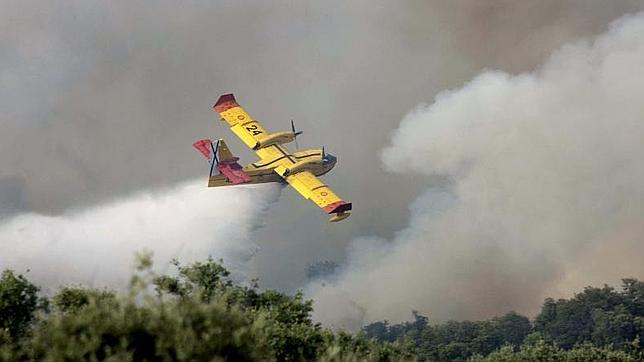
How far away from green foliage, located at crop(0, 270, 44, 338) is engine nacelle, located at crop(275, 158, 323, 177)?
227ft

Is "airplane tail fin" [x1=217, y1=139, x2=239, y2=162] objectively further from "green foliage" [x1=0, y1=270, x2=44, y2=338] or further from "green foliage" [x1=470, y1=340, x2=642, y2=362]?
"green foliage" [x1=0, y1=270, x2=44, y2=338]

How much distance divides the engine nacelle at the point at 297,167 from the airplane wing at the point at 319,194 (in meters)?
0.59

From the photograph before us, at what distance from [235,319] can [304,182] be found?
3910 inches

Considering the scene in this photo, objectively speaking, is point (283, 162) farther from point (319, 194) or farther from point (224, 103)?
point (224, 103)

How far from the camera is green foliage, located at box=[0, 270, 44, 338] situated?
9775 cm

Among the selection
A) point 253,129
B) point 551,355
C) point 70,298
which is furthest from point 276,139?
point 70,298

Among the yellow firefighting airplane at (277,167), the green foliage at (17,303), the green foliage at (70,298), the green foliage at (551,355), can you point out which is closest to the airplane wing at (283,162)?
the yellow firefighting airplane at (277,167)

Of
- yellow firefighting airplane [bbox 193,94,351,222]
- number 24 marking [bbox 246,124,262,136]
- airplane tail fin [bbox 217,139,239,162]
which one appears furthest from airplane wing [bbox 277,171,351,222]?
number 24 marking [bbox 246,124,262,136]

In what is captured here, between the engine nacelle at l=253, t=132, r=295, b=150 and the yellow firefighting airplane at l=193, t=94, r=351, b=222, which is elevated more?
the engine nacelle at l=253, t=132, r=295, b=150

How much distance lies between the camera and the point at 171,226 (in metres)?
188

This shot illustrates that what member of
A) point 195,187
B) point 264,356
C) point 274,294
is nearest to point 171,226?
point 195,187

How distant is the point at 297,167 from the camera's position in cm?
16988

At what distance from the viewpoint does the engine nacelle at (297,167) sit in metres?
170

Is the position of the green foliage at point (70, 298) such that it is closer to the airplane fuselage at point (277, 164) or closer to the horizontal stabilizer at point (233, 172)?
the horizontal stabilizer at point (233, 172)
